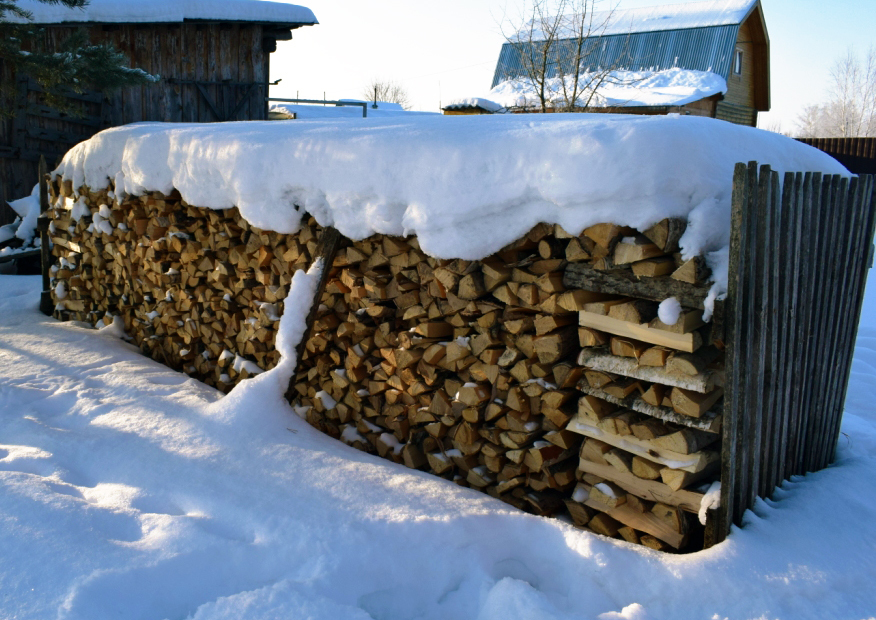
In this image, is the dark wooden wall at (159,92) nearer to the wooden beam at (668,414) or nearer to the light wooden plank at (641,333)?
the light wooden plank at (641,333)

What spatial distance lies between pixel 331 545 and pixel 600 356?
136 centimetres

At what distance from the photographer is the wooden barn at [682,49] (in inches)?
633

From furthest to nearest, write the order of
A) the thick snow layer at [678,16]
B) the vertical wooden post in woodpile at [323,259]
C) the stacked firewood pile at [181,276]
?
1. the thick snow layer at [678,16]
2. the stacked firewood pile at [181,276]
3. the vertical wooden post in woodpile at [323,259]

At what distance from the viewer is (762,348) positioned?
267 centimetres

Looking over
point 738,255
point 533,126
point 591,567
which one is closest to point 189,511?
point 591,567

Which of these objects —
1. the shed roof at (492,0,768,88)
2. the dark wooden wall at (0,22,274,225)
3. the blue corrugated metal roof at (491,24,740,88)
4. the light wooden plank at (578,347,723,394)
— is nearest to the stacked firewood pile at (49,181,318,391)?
the light wooden plank at (578,347,723,394)

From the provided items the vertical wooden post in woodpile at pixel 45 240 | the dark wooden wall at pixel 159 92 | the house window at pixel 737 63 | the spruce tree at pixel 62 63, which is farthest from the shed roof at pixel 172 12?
the house window at pixel 737 63

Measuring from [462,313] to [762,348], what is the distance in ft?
4.33

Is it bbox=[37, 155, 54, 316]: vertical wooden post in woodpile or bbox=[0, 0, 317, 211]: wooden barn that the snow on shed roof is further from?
bbox=[37, 155, 54, 316]: vertical wooden post in woodpile

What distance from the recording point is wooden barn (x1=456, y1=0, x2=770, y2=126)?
16081 mm

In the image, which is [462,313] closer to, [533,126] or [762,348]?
[533,126]

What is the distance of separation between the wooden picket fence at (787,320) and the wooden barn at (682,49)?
12391 mm

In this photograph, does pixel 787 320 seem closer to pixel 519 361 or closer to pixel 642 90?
pixel 519 361

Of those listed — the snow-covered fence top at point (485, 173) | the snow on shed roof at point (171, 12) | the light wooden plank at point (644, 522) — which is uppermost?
the snow on shed roof at point (171, 12)
